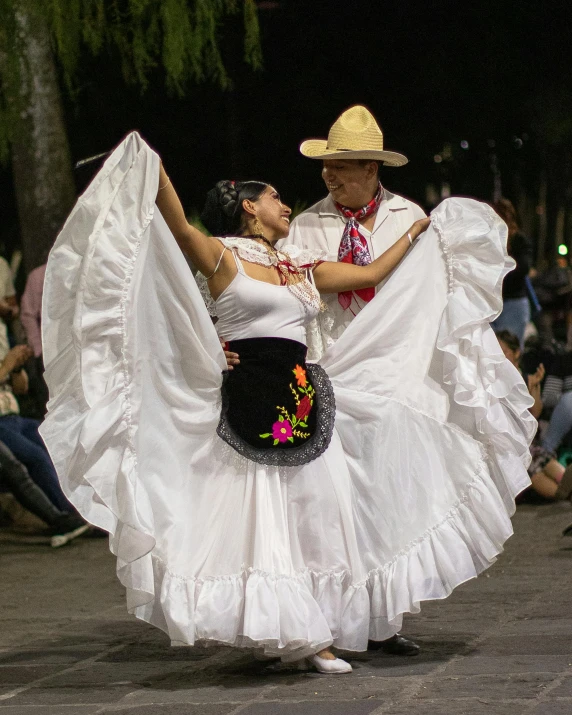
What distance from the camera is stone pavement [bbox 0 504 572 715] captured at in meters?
4.88

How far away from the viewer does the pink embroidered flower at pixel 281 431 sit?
18.1 ft

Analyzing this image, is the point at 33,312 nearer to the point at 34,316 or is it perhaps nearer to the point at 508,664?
the point at 34,316

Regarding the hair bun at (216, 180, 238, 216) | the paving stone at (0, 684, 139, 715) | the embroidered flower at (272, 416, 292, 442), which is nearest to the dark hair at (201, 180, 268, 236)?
the hair bun at (216, 180, 238, 216)

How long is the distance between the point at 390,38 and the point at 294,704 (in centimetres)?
1442

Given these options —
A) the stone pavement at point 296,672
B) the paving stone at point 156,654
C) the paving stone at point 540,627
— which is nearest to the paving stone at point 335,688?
the stone pavement at point 296,672

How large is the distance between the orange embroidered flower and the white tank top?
0.42ft

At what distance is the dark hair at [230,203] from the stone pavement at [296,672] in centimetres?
179

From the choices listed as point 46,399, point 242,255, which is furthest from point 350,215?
point 46,399

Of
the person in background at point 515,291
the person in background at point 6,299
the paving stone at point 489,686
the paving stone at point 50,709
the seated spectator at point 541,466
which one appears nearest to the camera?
the paving stone at point 489,686

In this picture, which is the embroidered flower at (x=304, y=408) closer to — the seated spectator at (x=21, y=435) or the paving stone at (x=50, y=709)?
the paving stone at (x=50, y=709)

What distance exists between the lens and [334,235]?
248 inches

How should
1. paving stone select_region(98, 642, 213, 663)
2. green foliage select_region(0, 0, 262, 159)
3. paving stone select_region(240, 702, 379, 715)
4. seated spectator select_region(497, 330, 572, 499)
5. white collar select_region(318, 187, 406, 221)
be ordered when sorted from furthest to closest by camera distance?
1. green foliage select_region(0, 0, 262, 159)
2. seated spectator select_region(497, 330, 572, 499)
3. white collar select_region(318, 187, 406, 221)
4. paving stone select_region(98, 642, 213, 663)
5. paving stone select_region(240, 702, 379, 715)

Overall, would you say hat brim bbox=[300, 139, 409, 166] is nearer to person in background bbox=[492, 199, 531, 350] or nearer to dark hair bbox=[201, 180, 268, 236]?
dark hair bbox=[201, 180, 268, 236]

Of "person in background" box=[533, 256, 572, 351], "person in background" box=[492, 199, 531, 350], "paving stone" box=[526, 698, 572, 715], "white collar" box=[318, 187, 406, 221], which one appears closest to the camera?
"paving stone" box=[526, 698, 572, 715]
